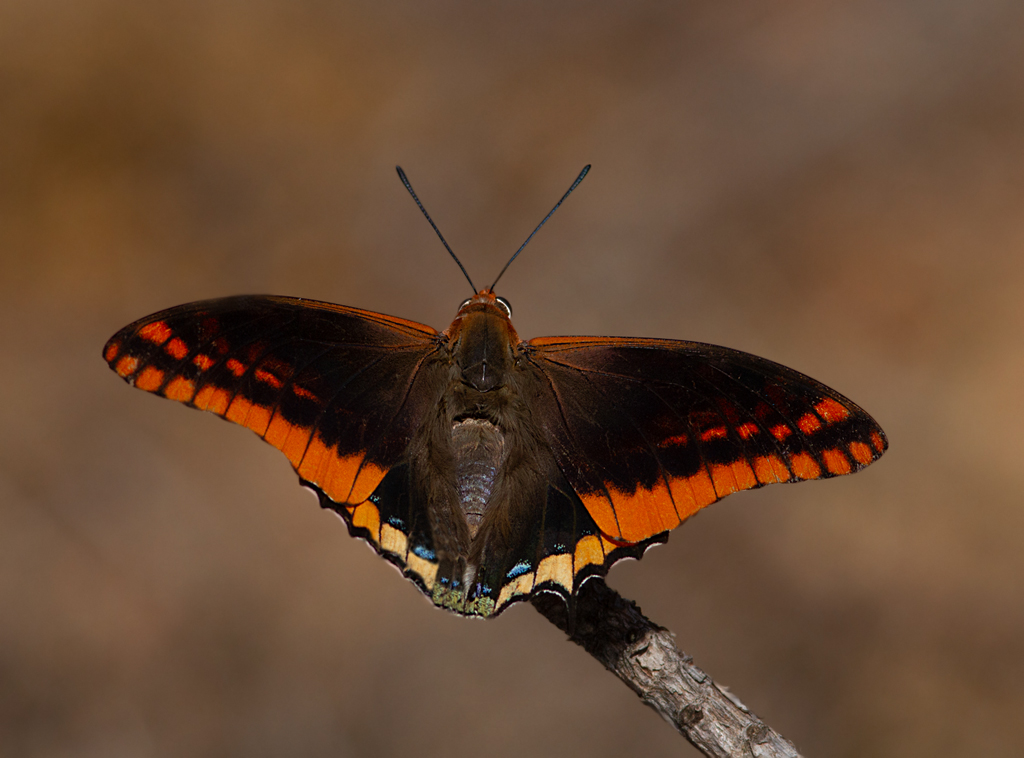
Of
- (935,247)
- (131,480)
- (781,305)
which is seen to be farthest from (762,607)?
(131,480)

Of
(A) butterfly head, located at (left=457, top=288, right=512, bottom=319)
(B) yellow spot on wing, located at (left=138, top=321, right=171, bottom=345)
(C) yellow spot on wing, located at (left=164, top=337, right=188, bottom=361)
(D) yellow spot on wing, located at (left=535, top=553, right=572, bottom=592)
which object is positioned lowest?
(D) yellow spot on wing, located at (left=535, top=553, right=572, bottom=592)

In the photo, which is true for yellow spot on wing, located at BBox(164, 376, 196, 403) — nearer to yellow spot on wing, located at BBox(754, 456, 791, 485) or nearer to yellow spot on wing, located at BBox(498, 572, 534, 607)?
yellow spot on wing, located at BBox(498, 572, 534, 607)

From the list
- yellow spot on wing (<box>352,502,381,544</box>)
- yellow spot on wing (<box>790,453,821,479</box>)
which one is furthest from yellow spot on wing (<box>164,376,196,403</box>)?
yellow spot on wing (<box>790,453,821,479</box>)

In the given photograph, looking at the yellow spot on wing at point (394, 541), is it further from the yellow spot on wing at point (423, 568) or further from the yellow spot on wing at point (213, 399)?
the yellow spot on wing at point (213, 399)

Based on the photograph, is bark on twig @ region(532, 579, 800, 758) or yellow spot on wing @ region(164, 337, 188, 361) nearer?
bark on twig @ region(532, 579, 800, 758)

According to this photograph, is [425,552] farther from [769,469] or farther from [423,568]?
[769,469]

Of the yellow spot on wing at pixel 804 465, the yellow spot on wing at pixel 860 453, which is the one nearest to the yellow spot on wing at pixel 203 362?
the yellow spot on wing at pixel 804 465

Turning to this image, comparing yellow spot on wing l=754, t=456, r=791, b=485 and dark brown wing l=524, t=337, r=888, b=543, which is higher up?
dark brown wing l=524, t=337, r=888, b=543
